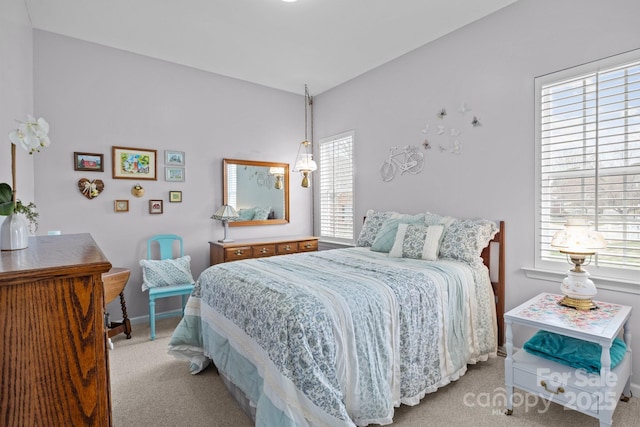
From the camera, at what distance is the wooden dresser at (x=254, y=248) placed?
3787mm

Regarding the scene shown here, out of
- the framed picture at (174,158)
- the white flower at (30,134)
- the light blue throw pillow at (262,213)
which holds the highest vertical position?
the framed picture at (174,158)

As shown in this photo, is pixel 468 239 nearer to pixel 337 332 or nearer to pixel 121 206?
pixel 337 332

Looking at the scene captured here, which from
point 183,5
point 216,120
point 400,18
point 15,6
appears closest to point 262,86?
point 216,120

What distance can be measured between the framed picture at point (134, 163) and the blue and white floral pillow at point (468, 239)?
3.21 meters

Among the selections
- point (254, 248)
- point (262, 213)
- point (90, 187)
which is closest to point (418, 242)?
point (254, 248)

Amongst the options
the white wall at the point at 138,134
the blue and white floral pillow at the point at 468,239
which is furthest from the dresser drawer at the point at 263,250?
the blue and white floral pillow at the point at 468,239

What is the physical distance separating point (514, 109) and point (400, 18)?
4.24 feet

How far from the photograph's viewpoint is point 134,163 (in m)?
3.63

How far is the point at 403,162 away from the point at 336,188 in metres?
1.22

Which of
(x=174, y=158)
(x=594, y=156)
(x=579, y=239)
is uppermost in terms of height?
(x=174, y=158)

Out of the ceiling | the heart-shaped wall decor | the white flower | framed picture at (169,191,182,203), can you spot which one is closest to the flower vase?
the white flower

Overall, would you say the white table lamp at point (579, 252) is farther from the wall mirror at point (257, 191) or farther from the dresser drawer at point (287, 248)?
the wall mirror at point (257, 191)

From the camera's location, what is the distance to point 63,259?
948mm

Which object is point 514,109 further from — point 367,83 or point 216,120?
point 216,120
